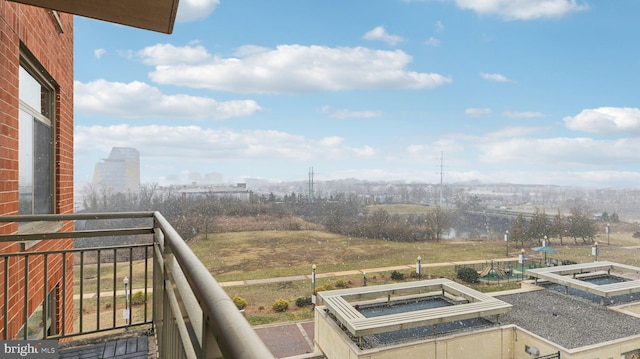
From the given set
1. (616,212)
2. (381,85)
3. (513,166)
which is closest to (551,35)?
(513,166)

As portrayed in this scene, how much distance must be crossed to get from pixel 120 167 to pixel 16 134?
38.9 feet

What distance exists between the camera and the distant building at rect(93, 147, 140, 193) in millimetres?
11166

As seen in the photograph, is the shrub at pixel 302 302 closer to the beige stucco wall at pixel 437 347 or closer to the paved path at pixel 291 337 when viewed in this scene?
the paved path at pixel 291 337

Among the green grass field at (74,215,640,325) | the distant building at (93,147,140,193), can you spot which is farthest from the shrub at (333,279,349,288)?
the distant building at (93,147,140,193)

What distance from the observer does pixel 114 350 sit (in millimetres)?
1718

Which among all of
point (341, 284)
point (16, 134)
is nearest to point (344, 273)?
A: point (341, 284)

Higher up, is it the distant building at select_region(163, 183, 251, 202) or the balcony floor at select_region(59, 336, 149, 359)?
the distant building at select_region(163, 183, 251, 202)

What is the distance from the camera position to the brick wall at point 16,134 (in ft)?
5.16

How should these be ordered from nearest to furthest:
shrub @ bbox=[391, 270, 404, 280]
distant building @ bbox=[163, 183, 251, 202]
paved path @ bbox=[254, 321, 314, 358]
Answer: paved path @ bbox=[254, 321, 314, 358], distant building @ bbox=[163, 183, 251, 202], shrub @ bbox=[391, 270, 404, 280]

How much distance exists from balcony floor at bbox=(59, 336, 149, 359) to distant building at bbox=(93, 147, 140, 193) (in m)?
10.00

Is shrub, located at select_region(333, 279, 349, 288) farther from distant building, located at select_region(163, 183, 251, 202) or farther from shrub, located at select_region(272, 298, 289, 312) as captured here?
distant building, located at select_region(163, 183, 251, 202)

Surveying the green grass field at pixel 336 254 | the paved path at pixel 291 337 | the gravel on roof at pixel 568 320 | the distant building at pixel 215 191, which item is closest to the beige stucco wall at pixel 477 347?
the gravel on roof at pixel 568 320

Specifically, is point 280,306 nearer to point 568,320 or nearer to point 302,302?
point 302,302

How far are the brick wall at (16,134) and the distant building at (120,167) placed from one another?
8.81 meters
